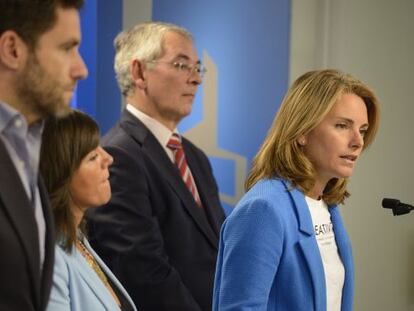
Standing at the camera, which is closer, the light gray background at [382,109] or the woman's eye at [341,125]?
the woman's eye at [341,125]

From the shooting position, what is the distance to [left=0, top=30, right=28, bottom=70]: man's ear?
4.00ft

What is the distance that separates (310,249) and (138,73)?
1.32 m

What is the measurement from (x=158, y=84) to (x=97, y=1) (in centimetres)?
92

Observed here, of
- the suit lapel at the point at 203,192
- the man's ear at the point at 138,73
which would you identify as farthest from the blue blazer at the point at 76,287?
the man's ear at the point at 138,73

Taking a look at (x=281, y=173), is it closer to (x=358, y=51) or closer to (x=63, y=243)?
(x=63, y=243)

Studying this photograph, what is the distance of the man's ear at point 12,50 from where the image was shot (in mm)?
1218

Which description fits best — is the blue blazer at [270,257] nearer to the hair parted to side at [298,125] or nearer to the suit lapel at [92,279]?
the hair parted to side at [298,125]

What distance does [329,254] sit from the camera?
1.95 metres

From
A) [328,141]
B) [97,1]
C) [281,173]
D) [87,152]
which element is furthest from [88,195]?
[97,1]

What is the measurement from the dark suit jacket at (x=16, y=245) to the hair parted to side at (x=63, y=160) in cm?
54

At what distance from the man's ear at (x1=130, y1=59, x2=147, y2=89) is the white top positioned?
42.8 inches

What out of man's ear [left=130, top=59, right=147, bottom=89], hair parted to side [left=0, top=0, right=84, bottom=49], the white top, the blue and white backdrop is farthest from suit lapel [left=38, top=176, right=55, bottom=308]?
the blue and white backdrop

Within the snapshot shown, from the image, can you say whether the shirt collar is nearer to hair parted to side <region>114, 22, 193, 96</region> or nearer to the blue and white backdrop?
hair parted to side <region>114, 22, 193, 96</region>

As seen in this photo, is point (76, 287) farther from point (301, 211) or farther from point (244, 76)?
point (244, 76)
